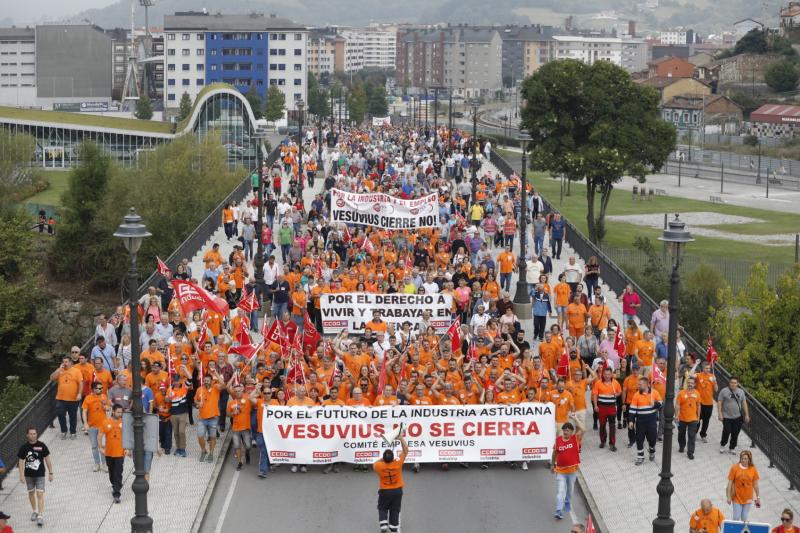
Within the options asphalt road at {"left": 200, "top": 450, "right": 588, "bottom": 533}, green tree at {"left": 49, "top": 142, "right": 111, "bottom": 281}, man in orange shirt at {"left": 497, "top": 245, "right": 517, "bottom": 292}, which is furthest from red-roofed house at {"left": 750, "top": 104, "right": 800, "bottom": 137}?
asphalt road at {"left": 200, "top": 450, "right": 588, "bottom": 533}

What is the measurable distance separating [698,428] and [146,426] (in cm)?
929

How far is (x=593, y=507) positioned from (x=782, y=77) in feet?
561

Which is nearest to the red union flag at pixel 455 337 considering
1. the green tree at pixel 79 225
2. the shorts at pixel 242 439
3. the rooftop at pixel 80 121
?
the shorts at pixel 242 439

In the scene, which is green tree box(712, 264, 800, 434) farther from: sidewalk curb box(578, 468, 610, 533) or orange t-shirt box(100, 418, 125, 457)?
orange t-shirt box(100, 418, 125, 457)

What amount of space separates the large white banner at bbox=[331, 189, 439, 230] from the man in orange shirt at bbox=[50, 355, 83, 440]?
15.3 m

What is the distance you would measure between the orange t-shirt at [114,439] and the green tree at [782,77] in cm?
17302

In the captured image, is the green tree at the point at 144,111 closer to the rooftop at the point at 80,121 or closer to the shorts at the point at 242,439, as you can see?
the rooftop at the point at 80,121

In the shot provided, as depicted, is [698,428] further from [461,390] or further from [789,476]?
[461,390]

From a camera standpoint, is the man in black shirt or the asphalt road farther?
the asphalt road

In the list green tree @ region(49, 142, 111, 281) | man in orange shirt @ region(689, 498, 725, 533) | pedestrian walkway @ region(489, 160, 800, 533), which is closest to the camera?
man in orange shirt @ region(689, 498, 725, 533)

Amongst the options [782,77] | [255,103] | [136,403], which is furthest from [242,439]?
[782,77]

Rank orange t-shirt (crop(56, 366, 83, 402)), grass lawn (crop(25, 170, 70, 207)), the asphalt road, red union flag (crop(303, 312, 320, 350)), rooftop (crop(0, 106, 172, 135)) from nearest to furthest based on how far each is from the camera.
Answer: the asphalt road → orange t-shirt (crop(56, 366, 83, 402)) → red union flag (crop(303, 312, 320, 350)) → grass lawn (crop(25, 170, 70, 207)) → rooftop (crop(0, 106, 172, 135))

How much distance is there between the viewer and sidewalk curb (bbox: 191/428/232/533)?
61.8 feet

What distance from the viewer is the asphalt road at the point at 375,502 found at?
19000 mm
